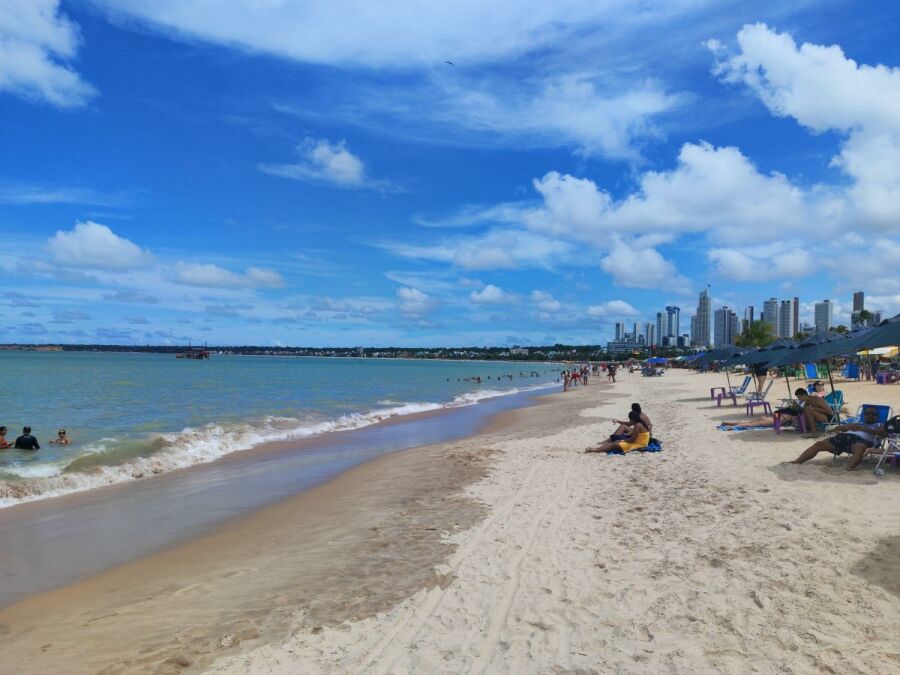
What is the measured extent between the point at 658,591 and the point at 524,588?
1054 mm

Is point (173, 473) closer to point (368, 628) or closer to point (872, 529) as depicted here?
point (368, 628)

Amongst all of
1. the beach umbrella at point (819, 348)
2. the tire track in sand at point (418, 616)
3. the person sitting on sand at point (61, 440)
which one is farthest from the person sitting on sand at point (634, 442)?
the person sitting on sand at point (61, 440)

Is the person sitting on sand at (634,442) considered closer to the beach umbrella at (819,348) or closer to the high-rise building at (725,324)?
the beach umbrella at (819,348)

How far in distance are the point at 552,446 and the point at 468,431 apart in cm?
650

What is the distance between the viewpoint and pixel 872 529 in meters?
5.48

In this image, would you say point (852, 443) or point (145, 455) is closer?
point (852, 443)

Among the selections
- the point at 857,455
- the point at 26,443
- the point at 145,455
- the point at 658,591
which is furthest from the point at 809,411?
the point at 26,443

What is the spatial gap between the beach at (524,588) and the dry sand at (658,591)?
0.02 m

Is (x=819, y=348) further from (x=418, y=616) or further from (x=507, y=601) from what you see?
(x=418, y=616)

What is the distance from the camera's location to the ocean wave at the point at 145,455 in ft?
35.4

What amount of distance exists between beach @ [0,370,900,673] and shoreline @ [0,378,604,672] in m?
0.03

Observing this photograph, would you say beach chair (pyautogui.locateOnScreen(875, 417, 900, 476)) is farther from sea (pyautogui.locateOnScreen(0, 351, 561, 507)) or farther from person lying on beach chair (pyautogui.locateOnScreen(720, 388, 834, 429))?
sea (pyautogui.locateOnScreen(0, 351, 561, 507))

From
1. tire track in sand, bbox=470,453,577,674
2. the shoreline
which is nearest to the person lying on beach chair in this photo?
tire track in sand, bbox=470,453,577,674

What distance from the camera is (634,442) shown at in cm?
1159
